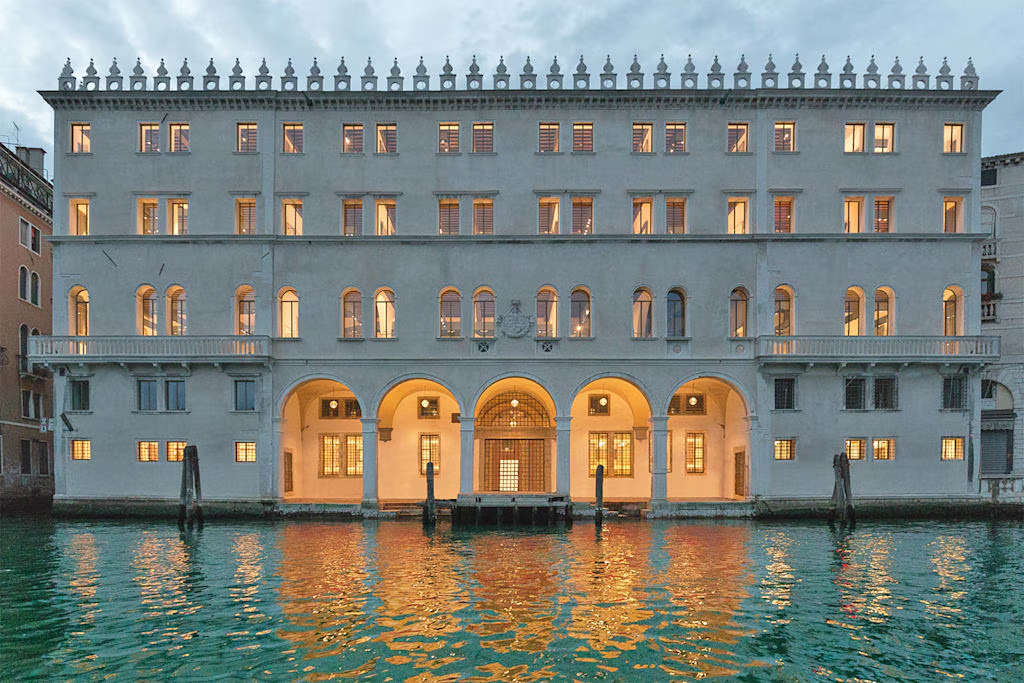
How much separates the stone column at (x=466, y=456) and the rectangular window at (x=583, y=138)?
12018 millimetres

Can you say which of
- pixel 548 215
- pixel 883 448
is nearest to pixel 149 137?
pixel 548 215

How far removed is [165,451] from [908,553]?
1045 inches

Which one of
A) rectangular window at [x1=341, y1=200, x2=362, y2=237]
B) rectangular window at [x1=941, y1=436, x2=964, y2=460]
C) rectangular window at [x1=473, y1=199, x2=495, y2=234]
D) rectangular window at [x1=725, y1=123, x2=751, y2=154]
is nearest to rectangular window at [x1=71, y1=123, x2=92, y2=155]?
rectangular window at [x1=341, y1=200, x2=362, y2=237]

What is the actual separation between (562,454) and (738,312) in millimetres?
9204

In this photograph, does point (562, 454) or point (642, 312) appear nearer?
point (562, 454)

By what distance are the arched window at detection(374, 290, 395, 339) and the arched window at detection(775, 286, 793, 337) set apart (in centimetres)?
1574

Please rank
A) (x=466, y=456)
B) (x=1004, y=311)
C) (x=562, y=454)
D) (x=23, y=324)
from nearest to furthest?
(x=562, y=454), (x=466, y=456), (x=1004, y=311), (x=23, y=324)

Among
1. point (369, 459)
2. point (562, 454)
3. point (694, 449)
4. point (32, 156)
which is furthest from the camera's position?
point (32, 156)

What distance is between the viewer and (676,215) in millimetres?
28312

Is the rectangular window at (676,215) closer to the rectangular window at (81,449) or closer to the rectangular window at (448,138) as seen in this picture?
the rectangular window at (448,138)

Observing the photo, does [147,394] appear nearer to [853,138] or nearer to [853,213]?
[853,213]

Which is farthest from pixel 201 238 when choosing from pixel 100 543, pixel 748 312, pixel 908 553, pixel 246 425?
pixel 908 553

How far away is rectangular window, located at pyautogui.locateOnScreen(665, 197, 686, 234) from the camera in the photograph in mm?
28219

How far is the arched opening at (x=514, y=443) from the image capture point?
3075 centimetres
